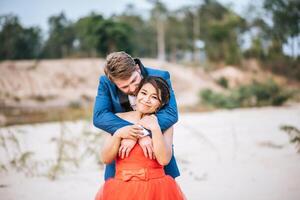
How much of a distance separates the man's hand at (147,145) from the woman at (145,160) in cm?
4

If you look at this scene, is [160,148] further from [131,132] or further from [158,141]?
[131,132]

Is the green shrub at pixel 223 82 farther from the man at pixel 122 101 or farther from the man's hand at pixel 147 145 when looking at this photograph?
the man's hand at pixel 147 145

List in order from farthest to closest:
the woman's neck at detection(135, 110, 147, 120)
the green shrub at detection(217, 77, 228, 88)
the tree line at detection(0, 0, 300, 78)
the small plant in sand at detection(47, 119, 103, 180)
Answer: the green shrub at detection(217, 77, 228, 88) < the tree line at detection(0, 0, 300, 78) < the small plant in sand at detection(47, 119, 103, 180) < the woman's neck at detection(135, 110, 147, 120)

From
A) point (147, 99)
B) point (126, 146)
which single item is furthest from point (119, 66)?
point (126, 146)

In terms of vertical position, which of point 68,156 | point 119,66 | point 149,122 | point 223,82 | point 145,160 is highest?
point 119,66

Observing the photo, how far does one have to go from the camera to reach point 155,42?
49906 mm

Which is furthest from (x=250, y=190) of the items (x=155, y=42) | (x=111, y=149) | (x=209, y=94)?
(x=155, y=42)

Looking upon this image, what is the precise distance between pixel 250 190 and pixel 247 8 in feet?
124

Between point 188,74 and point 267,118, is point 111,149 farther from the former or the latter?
point 188,74

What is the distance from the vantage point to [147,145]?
96.2 inches

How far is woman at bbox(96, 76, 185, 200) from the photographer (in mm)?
2406

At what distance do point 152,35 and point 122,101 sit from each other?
47060 mm

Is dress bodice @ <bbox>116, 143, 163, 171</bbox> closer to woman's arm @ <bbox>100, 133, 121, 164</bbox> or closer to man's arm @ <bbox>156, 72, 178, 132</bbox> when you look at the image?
woman's arm @ <bbox>100, 133, 121, 164</bbox>

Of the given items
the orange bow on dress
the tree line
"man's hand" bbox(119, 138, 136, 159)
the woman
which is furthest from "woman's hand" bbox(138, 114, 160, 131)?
the tree line
